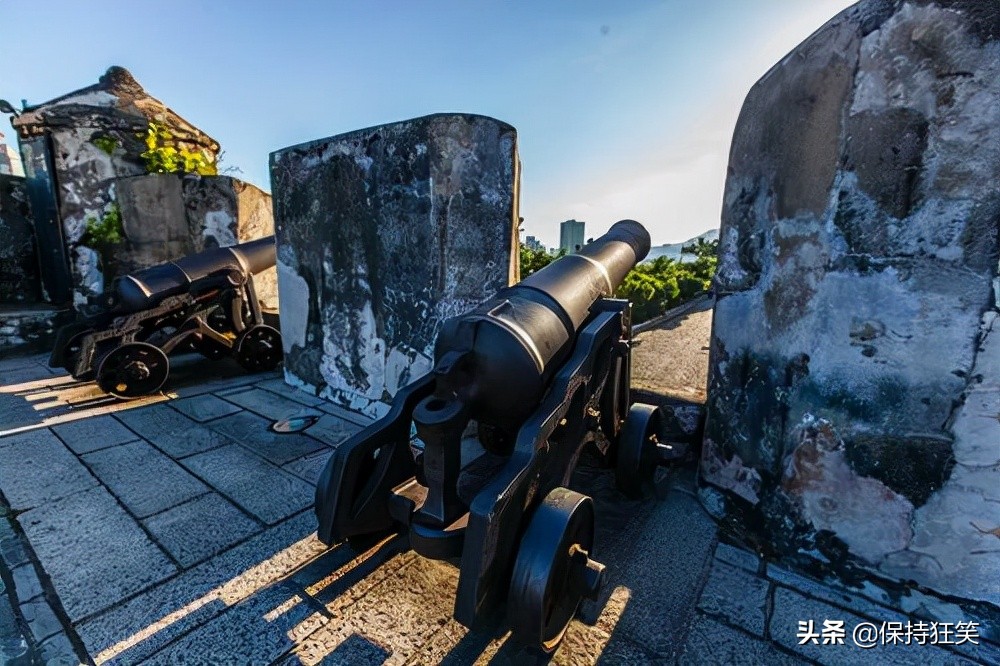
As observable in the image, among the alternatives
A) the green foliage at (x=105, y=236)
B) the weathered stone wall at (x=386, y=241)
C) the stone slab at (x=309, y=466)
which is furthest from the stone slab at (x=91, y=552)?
the green foliage at (x=105, y=236)

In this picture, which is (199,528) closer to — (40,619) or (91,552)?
(91,552)

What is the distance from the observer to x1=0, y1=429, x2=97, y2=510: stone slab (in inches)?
102

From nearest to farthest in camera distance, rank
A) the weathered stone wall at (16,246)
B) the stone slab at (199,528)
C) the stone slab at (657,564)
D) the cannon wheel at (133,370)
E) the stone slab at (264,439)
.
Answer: the stone slab at (657,564)
the stone slab at (199,528)
the stone slab at (264,439)
the cannon wheel at (133,370)
the weathered stone wall at (16,246)

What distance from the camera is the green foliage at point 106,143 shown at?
278 inches

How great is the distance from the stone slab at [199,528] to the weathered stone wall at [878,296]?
8.73 ft

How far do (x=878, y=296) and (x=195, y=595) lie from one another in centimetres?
310

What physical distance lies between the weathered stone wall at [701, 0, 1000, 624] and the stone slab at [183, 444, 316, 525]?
2.52 meters

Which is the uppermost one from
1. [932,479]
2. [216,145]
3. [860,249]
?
[216,145]

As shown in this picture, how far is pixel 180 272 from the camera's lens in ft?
16.8

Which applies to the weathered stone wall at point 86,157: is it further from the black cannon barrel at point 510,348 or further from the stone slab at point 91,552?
the black cannon barrel at point 510,348

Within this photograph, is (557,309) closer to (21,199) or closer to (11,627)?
(11,627)

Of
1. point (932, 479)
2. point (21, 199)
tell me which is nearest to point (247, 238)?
point (21, 199)

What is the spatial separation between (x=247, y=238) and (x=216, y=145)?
3077 mm

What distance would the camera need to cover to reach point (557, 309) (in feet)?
7.51
